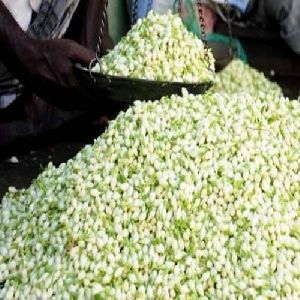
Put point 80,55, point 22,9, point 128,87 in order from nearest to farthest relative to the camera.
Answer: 1. point 128,87
2. point 80,55
3. point 22,9

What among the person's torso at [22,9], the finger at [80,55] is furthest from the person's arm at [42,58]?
the person's torso at [22,9]

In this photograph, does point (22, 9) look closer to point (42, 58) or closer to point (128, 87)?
point (42, 58)

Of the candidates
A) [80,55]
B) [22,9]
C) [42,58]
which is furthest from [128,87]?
[22,9]

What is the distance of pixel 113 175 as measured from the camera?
2.19 meters

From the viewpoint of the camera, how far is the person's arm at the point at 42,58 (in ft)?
9.10

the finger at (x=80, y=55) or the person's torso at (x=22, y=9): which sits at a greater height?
the finger at (x=80, y=55)

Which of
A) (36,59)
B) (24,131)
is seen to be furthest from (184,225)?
(24,131)

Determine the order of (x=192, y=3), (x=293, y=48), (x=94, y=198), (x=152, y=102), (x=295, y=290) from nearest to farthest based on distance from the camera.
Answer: (x=295, y=290) → (x=94, y=198) → (x=152, y=102) → (x=192, y=3) → (x=293, y=48)

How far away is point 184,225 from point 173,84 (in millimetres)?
656

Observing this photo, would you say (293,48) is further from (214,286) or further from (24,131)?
(214,286)

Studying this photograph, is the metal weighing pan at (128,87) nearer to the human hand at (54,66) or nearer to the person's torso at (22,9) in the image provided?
the human hand at (54,66)

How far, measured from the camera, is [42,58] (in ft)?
9.25

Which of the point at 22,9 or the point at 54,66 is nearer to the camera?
the point at 54,66

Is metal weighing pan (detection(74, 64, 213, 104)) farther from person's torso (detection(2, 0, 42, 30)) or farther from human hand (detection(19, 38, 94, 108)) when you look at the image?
person's torso (detection(2, 0, 42, 30))
